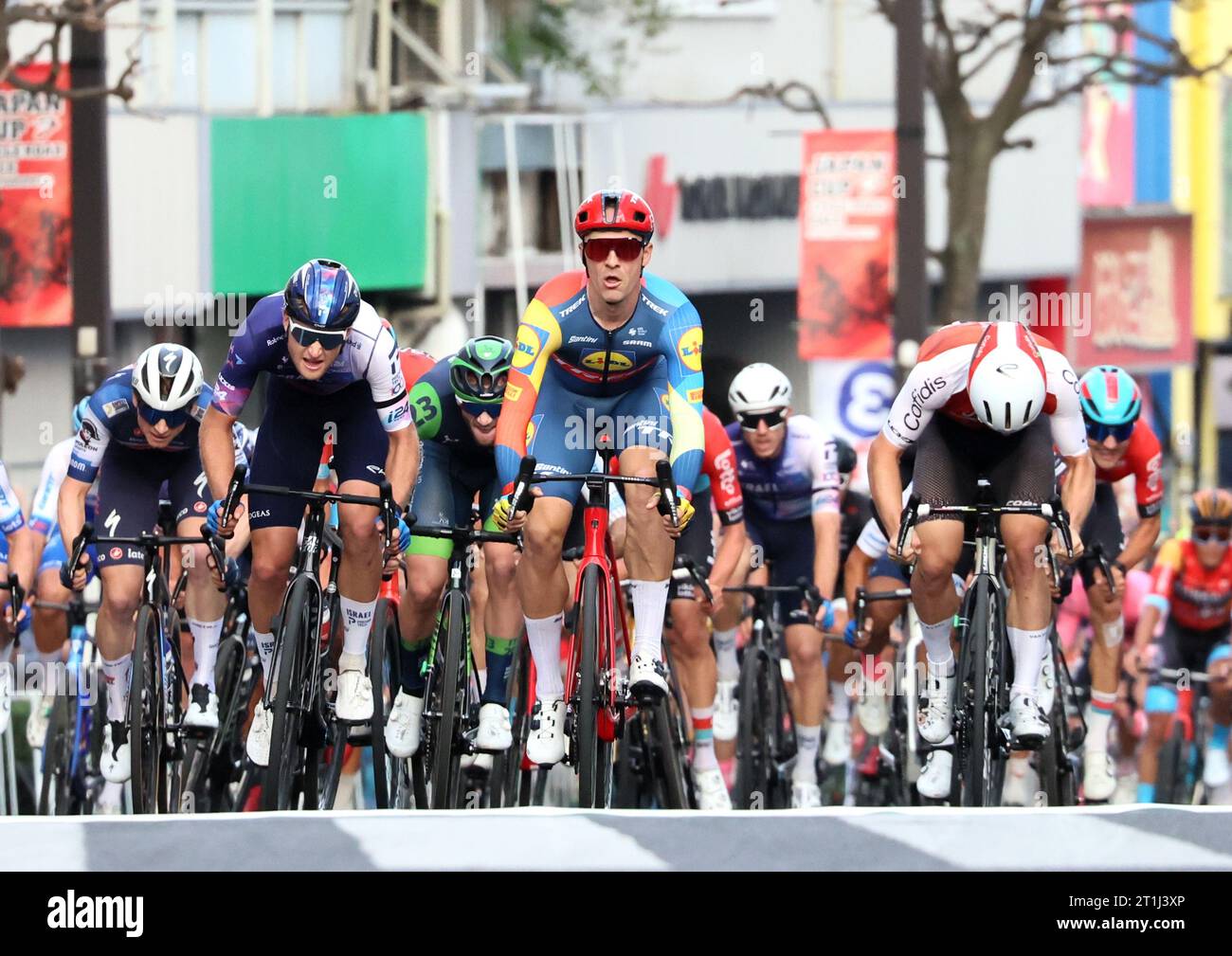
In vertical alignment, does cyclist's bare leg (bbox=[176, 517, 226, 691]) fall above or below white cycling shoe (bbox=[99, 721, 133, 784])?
above

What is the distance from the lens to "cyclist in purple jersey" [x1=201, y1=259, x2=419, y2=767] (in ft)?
28.5

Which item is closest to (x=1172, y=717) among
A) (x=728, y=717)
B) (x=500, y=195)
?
(x=728, y=717)

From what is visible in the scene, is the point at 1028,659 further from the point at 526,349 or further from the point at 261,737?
the point at 261,737

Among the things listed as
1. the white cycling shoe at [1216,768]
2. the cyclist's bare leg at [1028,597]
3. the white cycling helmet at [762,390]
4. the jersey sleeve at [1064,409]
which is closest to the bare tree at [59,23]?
the white cycling helmet at [762,390]

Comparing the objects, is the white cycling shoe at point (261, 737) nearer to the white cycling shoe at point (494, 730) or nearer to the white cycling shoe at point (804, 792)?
the white cycling shoe at point (494, 730)

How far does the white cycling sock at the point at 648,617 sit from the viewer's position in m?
8.77

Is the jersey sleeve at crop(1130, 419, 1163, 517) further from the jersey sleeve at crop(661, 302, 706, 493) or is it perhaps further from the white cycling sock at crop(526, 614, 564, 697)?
the white cycling sock at crop(526, 614, 564, 697)

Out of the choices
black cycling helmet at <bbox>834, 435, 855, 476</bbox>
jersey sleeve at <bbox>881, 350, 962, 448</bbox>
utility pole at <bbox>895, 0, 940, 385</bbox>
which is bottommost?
black cycling helmet at <bbox>834, 435, 855, 476</bbox>

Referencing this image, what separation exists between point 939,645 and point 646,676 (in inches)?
61.3

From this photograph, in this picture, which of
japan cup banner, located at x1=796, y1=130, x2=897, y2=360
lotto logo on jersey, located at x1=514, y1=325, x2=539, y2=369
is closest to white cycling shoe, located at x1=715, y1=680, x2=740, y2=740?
lotto logo on jersey, located at x1=514, y1=325, x2=539, y2=369

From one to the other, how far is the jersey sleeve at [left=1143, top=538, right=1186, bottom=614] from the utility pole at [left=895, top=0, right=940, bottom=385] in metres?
2.00

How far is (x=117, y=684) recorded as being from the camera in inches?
398

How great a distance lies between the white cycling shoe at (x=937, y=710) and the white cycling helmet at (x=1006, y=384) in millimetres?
1153

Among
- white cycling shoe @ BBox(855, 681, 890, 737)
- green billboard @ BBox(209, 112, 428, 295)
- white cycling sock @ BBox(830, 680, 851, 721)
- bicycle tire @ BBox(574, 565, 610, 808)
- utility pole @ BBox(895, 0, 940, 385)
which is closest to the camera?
bicycle tire @ BBox(574, 565, 610, 808)
